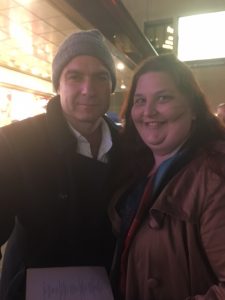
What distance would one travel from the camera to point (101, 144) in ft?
5.30

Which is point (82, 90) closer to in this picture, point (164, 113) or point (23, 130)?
point (23, 130)

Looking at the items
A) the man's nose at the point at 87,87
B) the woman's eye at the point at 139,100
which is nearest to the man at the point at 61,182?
the man's nose at the point at 87,87

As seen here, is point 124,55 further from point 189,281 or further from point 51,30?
point 189,281

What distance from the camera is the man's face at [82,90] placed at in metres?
1.51

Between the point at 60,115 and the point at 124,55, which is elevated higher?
the point at 124,55

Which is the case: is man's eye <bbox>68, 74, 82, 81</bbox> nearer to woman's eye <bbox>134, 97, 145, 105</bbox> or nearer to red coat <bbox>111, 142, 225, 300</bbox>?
woman's eye <bbox>134, 97, 145, 105</bbox>

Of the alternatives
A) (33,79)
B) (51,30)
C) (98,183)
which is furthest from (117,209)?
(33,79)

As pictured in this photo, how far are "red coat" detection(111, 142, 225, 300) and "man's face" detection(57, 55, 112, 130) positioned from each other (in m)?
0.53

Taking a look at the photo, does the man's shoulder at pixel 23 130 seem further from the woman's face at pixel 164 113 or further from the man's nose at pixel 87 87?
the woman's face at pixel 164 113

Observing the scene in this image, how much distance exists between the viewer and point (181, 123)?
4.13ft

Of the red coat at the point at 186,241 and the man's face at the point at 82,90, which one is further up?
the man's face at the point at 82,90

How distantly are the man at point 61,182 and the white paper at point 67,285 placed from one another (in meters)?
0.17

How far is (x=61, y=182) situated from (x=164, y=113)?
446mm

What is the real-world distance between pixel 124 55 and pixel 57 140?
2271mm
